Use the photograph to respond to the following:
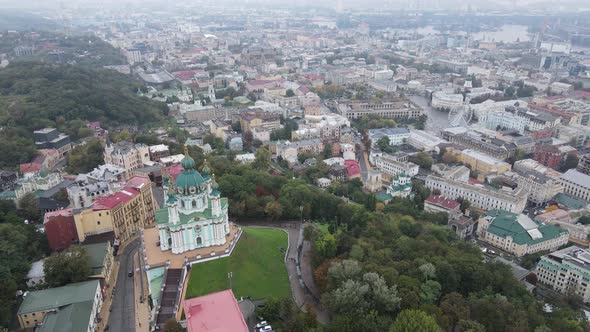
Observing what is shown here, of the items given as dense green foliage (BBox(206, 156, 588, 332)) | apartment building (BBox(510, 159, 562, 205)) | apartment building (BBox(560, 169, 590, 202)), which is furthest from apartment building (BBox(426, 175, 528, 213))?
dense green foliage (BBox(206, 156, 588, 332))

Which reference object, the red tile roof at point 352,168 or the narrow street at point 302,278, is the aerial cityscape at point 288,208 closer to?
the narrow street at point 302,278

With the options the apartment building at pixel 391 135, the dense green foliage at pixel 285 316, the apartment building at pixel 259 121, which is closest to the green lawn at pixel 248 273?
the dense green foliage at pixel 285 316

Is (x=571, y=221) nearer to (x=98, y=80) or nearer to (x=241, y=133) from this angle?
(x=241, y=133)

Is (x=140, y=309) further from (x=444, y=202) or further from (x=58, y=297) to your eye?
(x=444, y=202)

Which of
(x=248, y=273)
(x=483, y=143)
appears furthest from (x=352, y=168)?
(x=248, y=273)

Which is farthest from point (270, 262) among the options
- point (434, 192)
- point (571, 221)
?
point (571, 221)

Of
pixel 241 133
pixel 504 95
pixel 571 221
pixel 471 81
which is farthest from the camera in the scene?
pixel 471 81

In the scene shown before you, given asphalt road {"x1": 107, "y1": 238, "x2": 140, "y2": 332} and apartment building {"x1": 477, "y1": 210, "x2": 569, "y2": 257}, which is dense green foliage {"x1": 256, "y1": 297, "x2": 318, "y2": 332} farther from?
apartment building {"x1": 477, "y1": 210, "x2": 569, "y2": 257}
